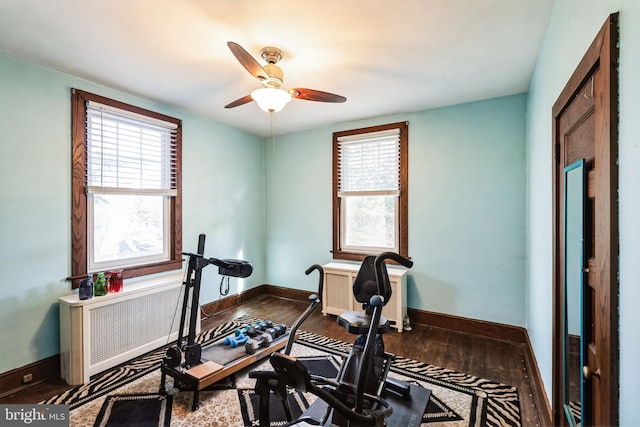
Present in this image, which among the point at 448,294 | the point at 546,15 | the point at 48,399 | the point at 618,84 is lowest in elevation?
the point at 48,399

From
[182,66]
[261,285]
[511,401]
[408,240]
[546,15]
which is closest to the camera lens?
[546,15]

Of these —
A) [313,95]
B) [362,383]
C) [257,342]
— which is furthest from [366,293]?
[313,95]

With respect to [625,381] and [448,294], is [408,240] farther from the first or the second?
[625,381]

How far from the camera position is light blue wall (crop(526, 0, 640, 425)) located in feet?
2.64

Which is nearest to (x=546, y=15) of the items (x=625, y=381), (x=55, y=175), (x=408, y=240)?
(x=625, y=381)

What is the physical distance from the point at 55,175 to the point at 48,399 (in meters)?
1.78

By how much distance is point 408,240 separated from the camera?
375cm

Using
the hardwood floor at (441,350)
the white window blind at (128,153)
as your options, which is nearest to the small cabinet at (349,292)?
the hardwood floor at (441,350)

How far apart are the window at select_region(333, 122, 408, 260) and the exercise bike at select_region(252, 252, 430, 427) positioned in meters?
1.70

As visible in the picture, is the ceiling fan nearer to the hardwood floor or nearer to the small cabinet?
the small cabinet

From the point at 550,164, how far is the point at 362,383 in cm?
181

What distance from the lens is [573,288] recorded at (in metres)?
1.43

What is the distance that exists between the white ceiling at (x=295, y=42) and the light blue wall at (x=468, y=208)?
0.40 m
